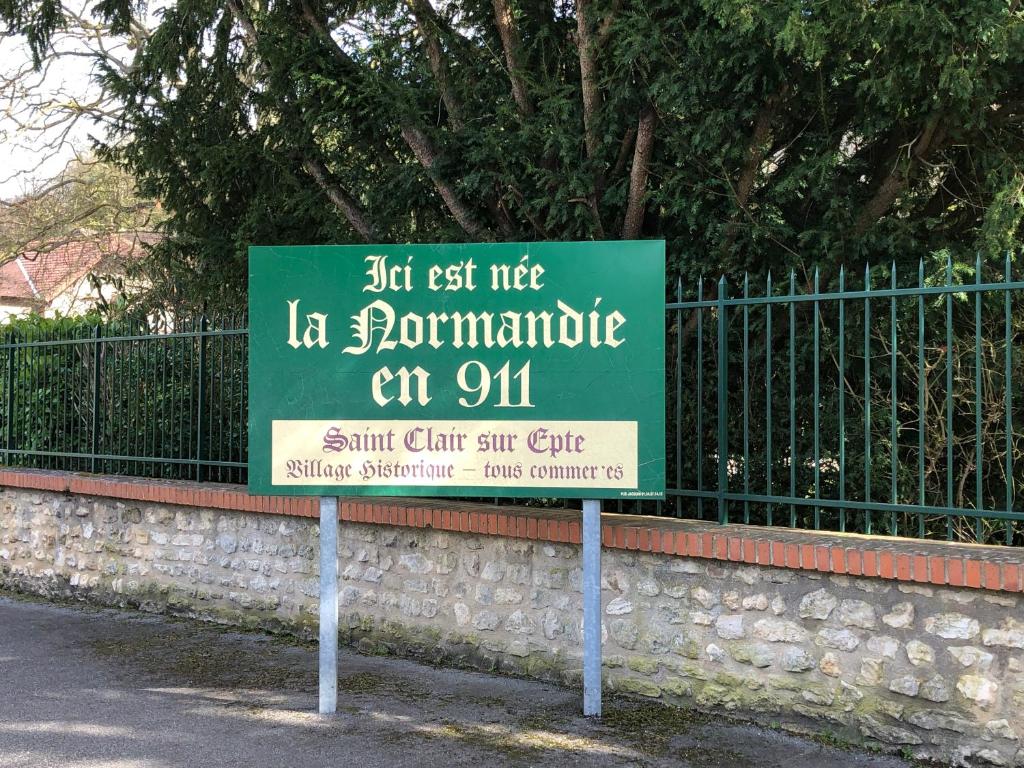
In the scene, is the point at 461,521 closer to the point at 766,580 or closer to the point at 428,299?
the point at 428,299

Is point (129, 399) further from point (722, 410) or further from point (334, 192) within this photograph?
point (722, 410)

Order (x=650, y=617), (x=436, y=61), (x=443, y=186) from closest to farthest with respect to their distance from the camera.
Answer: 1. (x=650, y=617)
2. (x=443, y=186)
3. (x=436, y=61)

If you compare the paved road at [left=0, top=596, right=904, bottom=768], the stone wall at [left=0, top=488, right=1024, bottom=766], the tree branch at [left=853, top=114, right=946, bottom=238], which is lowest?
the paved road at [left=0, top=596, right=904, bottom=768]

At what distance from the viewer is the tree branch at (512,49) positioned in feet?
22.5

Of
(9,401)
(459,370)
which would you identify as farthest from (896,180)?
(9,401)

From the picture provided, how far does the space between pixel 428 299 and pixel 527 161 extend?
6.29ft

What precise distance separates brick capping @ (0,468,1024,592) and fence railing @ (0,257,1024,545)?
200 mm

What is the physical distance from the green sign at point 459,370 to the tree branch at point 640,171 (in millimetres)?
1614

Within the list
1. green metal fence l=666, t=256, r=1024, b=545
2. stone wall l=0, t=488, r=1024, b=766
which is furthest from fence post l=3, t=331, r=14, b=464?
green metal fence l=666, t=256, r=1024, b=545

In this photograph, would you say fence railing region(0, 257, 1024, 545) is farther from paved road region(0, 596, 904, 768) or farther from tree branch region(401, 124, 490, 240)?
tree branch region(401, 124, 490, 240)

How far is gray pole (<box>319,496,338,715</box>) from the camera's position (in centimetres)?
504

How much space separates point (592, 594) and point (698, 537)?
1.95 feet

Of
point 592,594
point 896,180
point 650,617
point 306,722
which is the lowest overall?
point 306,722

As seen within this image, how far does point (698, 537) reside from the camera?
198 inches
